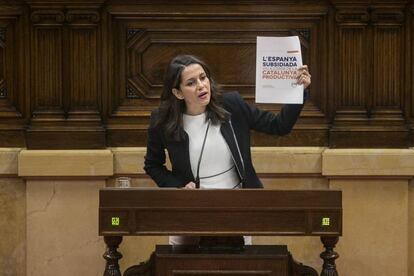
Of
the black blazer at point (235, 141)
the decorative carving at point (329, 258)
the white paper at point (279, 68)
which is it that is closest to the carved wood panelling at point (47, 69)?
the black blazer at point (235, 141)

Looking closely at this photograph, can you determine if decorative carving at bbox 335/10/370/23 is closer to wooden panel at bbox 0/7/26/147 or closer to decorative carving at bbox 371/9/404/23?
decorative carving at bbox 371/9/404/23

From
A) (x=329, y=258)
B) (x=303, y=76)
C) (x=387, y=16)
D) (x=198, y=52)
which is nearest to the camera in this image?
(x=329, y=258)

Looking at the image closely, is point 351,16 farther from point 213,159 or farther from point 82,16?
point 213,159

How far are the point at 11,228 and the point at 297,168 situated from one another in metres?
2.09

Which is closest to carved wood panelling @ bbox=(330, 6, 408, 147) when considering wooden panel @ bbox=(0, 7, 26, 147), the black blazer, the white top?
the black blazer

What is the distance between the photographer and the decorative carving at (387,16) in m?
6.74

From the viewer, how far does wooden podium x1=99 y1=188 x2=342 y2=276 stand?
4703 mm

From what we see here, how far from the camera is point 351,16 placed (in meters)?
6.76

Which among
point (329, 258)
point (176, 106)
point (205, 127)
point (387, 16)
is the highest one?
point (387, 16)

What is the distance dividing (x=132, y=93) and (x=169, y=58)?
1.20 feet

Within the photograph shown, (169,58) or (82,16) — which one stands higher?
(82,16)

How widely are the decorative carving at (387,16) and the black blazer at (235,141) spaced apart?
5.97 feet

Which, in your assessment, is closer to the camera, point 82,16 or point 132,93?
point 82,16

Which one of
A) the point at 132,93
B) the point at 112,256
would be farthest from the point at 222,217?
the point at 132,93
